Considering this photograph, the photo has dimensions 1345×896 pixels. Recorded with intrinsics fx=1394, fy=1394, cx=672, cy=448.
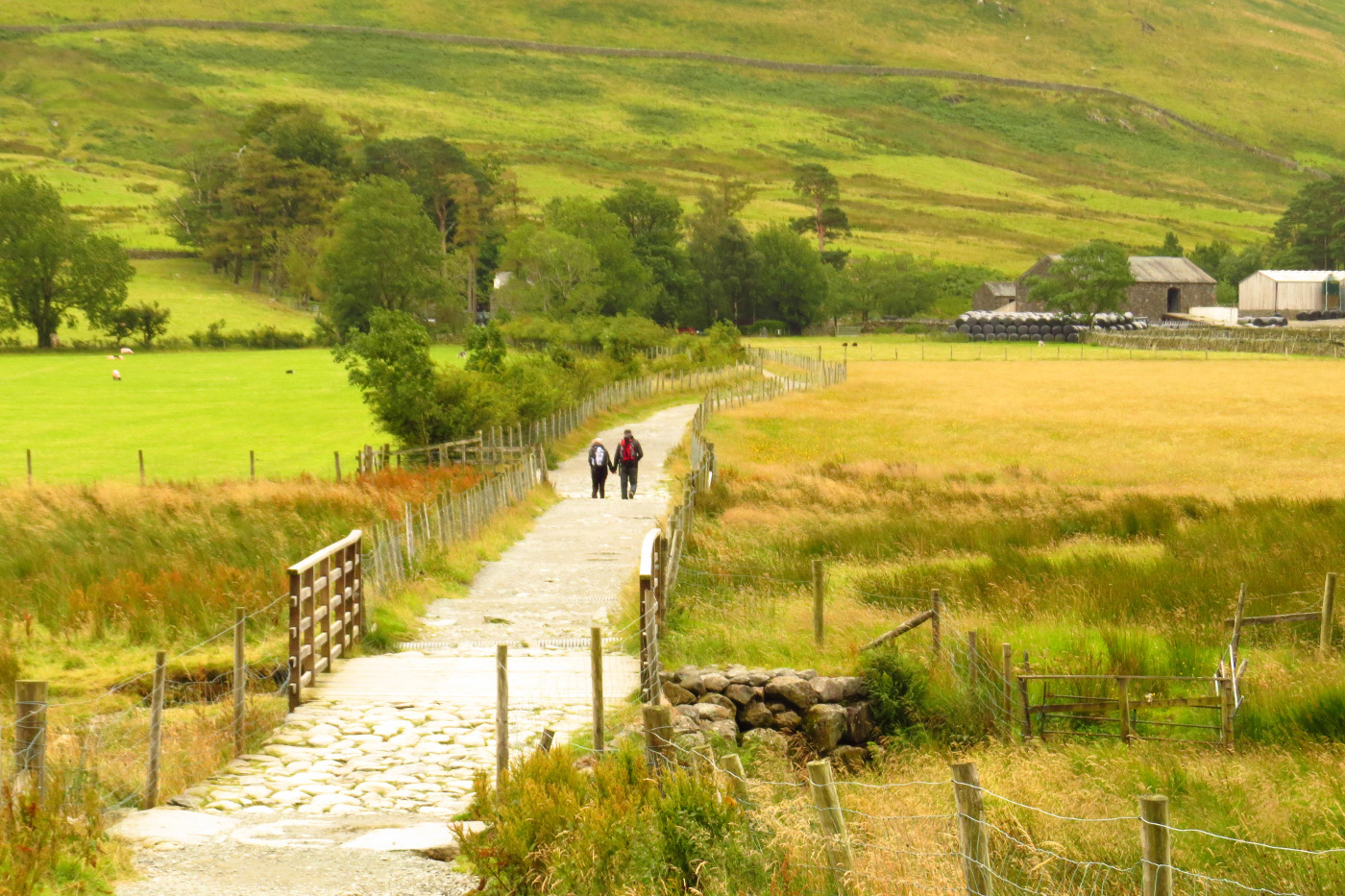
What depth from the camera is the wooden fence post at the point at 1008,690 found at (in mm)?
12125

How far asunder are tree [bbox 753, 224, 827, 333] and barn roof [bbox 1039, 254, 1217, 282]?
23.7 metres

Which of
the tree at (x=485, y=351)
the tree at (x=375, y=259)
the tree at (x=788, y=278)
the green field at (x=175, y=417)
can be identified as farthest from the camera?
the tree at (x=788, y=278)

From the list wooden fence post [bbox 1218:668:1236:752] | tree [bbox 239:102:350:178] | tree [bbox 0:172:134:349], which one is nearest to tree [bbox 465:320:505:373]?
wooden fence post [bbox 1218:668:1236:752]

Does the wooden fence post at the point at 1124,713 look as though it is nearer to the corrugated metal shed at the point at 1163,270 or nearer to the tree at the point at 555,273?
the tree at the point at 555,273

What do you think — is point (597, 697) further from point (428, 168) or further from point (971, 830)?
point (428, 168)

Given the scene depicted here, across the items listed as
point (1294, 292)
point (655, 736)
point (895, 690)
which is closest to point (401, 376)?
point (895, 690)

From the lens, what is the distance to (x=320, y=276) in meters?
99.6

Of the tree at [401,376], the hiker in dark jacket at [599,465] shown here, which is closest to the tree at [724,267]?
the tree at [401,376]

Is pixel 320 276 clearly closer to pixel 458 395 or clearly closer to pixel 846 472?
pixel 458 395

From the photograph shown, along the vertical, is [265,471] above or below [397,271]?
below

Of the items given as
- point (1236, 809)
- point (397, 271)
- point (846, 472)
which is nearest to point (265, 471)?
point (846, 472)

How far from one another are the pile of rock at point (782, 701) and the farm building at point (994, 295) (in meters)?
132

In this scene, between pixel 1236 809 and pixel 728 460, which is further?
pixel 728 460

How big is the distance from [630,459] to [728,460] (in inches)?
298
